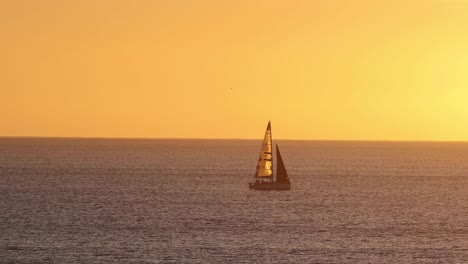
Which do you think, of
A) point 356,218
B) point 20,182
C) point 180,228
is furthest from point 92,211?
point 20,182

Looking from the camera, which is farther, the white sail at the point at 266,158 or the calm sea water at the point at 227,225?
the white sail at the point at 266,158

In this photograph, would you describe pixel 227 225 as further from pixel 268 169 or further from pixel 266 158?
pixel 268 169

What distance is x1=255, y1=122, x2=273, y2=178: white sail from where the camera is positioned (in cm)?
15088

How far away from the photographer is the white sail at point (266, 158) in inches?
5940

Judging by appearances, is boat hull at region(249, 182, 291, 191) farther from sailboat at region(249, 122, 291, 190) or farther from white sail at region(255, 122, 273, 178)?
white sail at region(255, 122, 273, 178)

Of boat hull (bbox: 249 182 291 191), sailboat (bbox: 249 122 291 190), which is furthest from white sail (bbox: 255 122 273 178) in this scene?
boat hull (bbox: 249 182 291 191)

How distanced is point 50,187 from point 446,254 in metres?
101

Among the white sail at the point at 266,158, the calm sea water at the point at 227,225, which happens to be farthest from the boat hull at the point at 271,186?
the white sail at the point at 266,158

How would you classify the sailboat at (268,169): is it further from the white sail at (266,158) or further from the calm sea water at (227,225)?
the calm sea water at (227,225)

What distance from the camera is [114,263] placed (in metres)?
81.6

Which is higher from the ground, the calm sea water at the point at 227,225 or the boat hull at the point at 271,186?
the boat hull at the point at 271,186

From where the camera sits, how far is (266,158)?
151875 mm

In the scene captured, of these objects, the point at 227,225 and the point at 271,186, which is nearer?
the point at 227,225

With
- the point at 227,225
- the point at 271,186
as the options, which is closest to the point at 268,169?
the point at 271,186
